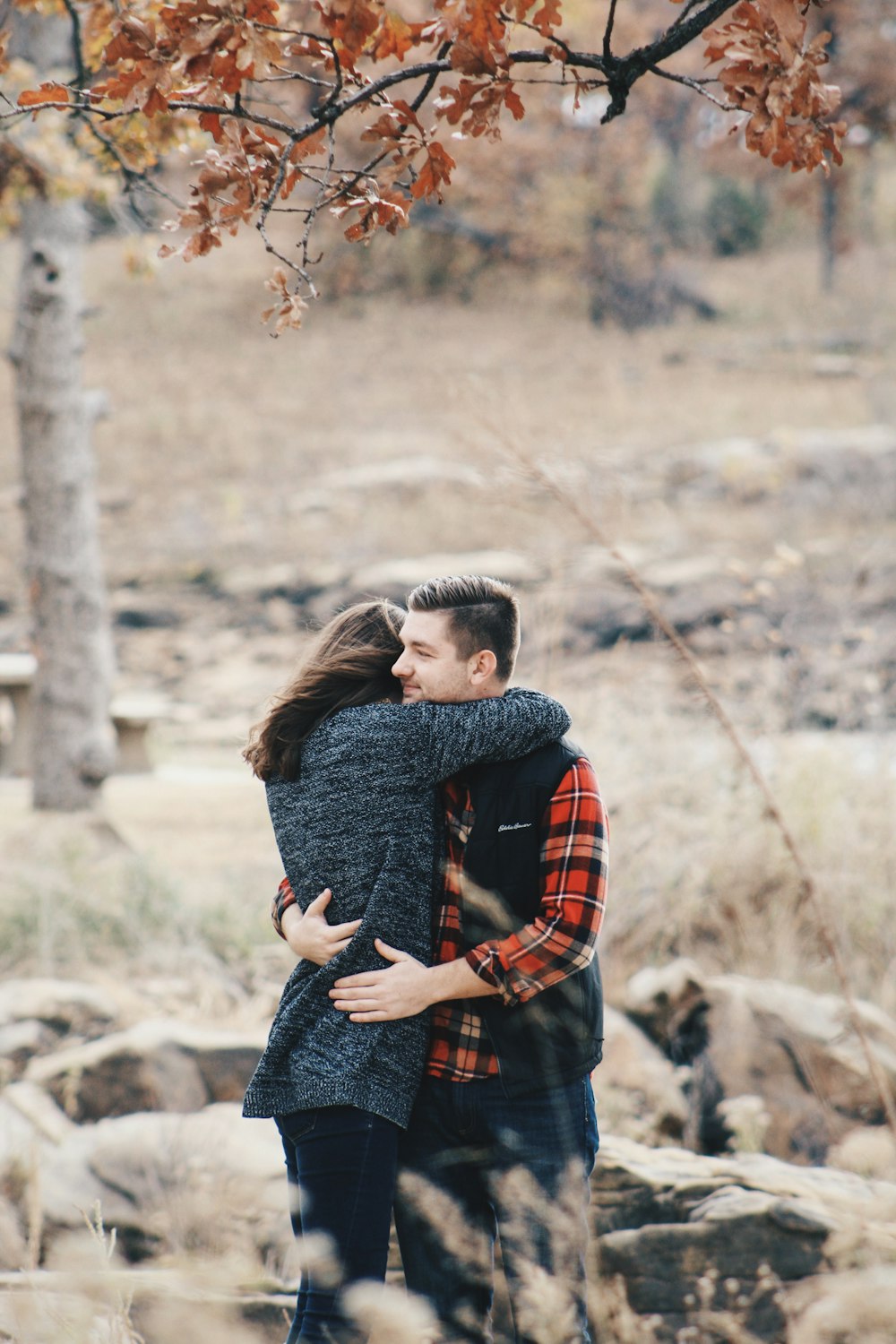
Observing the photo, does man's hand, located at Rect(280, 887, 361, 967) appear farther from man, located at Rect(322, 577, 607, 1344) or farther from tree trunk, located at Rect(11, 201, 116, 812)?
tree trunk, located at Rect(11, 201, 116, 812)

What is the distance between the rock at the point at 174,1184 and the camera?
3.26 meters

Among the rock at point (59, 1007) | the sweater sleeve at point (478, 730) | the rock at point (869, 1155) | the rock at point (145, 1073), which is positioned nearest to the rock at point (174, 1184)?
the rock at point (145, 1073)

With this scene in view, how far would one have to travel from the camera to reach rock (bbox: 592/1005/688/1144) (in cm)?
396

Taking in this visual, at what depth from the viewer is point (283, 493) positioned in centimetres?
1761

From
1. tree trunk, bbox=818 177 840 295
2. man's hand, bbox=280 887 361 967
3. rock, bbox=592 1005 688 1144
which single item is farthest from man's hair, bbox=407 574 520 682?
tree trunk, bbox=818 177 840 295

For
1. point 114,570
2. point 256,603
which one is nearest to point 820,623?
point 256,603

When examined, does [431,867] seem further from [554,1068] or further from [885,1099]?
[885,1099]

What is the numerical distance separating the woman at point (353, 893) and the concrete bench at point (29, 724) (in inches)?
267

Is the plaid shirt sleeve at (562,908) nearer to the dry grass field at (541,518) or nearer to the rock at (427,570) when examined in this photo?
the dry grass field at (541,518)

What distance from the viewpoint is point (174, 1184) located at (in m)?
3.40

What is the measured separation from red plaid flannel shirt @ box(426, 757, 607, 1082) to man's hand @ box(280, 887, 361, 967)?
7.3 inches

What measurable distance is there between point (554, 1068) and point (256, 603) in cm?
1316

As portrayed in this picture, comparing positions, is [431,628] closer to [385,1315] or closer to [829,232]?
[385,1315]

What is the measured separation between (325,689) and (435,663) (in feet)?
0.80
